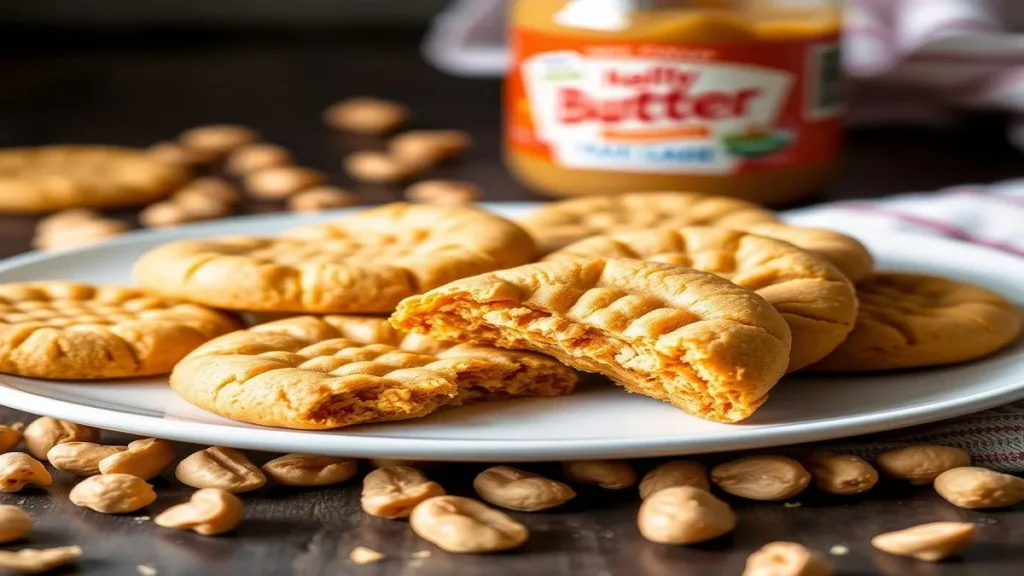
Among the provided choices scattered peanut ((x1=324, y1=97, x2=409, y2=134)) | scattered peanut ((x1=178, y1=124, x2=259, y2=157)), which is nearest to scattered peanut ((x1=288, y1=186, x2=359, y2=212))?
scattered peanut ((x1=178, y1=124, x2=259, y2=157))

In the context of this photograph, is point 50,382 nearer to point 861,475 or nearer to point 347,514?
point 347,514

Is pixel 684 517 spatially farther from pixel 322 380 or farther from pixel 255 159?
pixel 255 159

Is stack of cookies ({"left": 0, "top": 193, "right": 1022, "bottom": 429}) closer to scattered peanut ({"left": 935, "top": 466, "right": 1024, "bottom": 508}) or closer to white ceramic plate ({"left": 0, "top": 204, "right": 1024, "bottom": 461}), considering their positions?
white ceramic plate ({"left": 0, "top": 204, "right": 1024, "bottom": 461})

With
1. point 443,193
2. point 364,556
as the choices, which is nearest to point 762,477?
point 364,556

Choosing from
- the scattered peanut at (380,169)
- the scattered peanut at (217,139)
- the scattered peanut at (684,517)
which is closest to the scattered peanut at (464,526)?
the scattered peanut at (684,517)

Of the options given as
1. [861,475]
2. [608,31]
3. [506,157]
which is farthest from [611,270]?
[506,157]
